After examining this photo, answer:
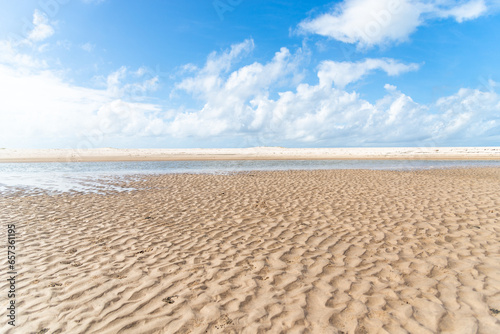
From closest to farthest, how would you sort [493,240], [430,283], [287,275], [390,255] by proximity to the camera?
[430,283] → [287,275] → [390,255] → [493,240]

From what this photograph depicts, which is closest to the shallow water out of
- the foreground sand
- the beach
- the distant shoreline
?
the foreground sand

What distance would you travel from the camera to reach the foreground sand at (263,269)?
394 cm

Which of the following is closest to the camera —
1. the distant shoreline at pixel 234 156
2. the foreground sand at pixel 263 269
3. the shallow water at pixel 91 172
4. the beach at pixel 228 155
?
the foreground sand at pixel 263 269

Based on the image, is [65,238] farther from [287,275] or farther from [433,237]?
[433,237]

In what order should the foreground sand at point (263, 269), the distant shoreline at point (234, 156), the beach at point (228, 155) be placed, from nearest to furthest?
1. the foreground sand at point (263, 269)
2. the distant shoreline at point (234, 156)
3. the beach at point (228, 155)

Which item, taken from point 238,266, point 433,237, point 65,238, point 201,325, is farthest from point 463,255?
point 65,238

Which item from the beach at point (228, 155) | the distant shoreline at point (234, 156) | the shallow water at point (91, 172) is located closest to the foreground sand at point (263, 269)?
the shallow water at point (91, 172)

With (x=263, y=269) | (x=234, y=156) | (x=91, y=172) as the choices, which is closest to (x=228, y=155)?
(x=234, y=156)

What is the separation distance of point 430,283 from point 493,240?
3.52 metres

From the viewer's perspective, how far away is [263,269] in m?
5.49

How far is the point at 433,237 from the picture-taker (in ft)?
23.1

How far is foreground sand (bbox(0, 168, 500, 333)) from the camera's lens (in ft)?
12.9

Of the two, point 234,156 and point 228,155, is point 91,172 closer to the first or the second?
point 234,156

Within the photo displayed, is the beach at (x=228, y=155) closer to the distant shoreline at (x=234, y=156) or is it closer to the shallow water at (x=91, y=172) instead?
the distant shoreline at (x=234, y=156)
